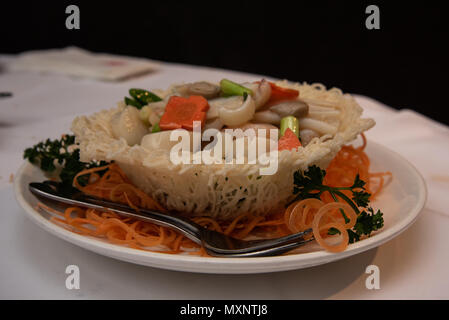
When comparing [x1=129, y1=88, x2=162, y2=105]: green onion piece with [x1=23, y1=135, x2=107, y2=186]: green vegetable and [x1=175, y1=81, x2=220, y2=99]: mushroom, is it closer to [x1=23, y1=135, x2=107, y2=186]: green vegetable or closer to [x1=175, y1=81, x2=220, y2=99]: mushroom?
[x1=175, y1=81, x2=220, y2=99]: mushroom

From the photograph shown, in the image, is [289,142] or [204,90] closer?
[289,142]

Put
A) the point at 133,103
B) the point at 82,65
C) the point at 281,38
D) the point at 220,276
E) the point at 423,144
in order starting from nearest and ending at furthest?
the point at 220,276 → the point at 133,103 → the point at 423,144 → the point at 82,65 → the point at 281,38

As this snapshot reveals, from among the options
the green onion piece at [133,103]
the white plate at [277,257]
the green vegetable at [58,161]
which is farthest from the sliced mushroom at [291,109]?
the green vegetable at [58,161]

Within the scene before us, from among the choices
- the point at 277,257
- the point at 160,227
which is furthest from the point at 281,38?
the point at 277,257

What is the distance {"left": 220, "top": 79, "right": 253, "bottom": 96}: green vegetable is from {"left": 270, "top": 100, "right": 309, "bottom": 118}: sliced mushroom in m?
0.10

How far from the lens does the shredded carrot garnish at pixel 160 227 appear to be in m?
1.13

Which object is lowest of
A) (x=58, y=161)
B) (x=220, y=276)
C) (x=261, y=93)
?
(x=220, y=276)

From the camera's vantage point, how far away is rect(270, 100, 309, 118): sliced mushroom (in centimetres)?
138

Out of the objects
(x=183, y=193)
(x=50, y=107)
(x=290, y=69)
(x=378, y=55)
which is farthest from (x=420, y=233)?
(x=290, y=69)

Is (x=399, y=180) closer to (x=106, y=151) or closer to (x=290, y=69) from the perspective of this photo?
(x=106, y=151)

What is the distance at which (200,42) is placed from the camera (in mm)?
4867

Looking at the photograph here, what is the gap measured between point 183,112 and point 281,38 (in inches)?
139

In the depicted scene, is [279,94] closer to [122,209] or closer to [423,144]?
[122,209]

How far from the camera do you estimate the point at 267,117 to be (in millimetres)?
1401
